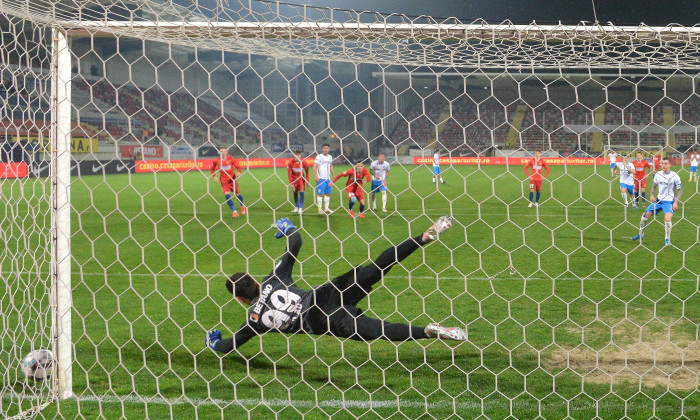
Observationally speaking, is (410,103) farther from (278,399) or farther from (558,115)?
(278,399)

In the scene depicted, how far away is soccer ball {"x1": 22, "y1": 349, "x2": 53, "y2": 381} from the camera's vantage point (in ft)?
13.2

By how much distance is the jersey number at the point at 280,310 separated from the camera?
4.26 meters

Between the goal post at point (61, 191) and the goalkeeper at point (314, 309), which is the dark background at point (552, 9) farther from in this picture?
the goal post at point (61, 191)

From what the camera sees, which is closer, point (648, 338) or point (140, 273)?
point (648, 338)

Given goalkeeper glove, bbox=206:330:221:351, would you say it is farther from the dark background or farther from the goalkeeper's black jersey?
the dark background

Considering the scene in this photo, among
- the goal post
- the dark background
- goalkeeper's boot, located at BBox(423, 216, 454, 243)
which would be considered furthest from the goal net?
the dark background

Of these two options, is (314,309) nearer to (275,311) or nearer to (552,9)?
(275,311)

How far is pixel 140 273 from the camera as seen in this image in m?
8.20

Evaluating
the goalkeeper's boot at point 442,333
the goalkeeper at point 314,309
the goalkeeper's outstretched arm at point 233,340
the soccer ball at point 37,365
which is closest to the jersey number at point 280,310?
the goalkeeper at point 314,309

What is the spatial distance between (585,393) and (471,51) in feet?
8.00

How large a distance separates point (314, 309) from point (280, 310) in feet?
0.75

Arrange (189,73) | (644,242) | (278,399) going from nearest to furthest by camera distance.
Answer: (278,399) < (644,242) < (189,73)

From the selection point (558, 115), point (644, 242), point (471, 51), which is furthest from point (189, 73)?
point (471, 51)

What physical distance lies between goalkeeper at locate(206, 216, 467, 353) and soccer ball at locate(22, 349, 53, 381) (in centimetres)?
102
